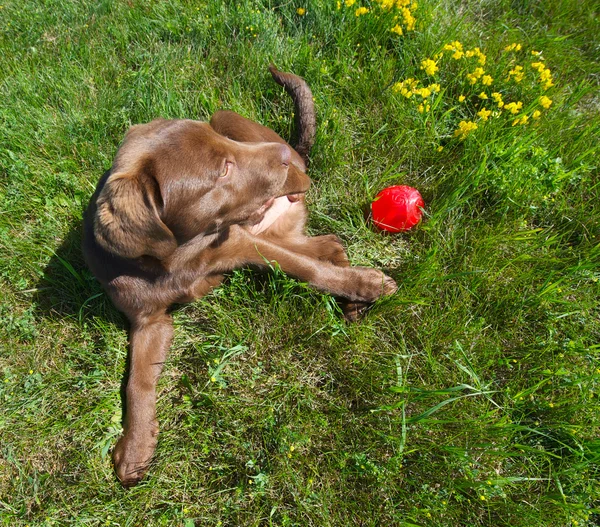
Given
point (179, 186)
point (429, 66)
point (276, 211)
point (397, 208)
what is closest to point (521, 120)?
point (429, 66)

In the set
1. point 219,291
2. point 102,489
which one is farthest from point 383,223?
point 102,489

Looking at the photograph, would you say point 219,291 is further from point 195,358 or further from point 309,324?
point 309,324

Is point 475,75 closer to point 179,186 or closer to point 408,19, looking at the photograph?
point 408,19

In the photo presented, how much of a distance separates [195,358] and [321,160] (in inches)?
61.8

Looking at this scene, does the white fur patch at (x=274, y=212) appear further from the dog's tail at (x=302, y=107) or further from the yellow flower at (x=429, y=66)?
the yellow flower at (x=429, y=66)

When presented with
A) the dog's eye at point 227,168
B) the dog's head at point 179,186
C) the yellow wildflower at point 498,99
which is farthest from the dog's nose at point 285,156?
the yellow wildflower at point 498,99

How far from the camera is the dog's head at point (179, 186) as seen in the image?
1945 mm

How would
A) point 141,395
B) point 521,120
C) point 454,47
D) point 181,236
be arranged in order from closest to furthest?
point 181,236 < point 141,395 < point 521,120 < point 454,47

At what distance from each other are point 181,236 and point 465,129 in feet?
6.12

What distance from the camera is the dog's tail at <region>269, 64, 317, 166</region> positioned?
9.55 ft

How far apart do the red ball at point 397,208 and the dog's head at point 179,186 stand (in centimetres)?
57

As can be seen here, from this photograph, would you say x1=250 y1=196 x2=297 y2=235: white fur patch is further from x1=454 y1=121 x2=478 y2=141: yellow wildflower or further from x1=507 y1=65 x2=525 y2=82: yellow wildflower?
x1=507 y1=65 x2=525 y2=82: yellow wildflower

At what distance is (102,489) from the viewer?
7.57ft

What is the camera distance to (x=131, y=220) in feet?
6.31
